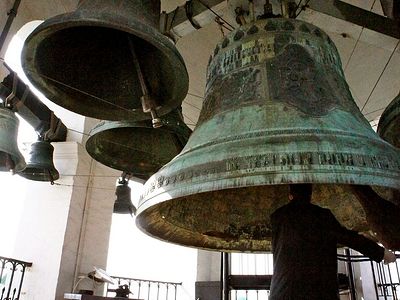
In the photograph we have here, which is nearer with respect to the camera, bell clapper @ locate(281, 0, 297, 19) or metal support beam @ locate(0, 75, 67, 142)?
bell clapper @ locate(281, 0, 297, 19)

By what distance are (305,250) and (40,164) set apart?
96.3 inches

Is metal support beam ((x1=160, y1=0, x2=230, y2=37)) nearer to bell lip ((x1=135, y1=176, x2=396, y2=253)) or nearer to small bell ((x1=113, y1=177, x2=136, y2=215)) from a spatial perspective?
bell lip ((x1=135, y1=176, x2=396, y2=253))

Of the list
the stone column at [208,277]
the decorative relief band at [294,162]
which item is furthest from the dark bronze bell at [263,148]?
the stone column at [208,277]

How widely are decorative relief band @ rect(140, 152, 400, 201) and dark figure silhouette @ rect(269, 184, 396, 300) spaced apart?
274 mm

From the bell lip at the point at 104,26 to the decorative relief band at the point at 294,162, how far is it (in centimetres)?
43

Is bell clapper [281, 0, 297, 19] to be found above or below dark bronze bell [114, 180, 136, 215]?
above

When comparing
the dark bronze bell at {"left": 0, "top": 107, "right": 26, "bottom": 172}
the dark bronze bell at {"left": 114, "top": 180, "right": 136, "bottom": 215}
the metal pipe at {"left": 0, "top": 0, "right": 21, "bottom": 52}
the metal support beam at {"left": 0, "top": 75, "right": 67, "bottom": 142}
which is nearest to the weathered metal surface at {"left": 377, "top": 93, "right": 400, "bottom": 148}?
the metal pipe at {"left": 0, "top": 0, "right": 21, "bottom": 52}

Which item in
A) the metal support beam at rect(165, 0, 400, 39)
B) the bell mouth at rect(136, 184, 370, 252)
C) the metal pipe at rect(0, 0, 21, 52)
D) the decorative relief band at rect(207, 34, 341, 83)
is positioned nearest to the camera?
the decorative relief band at rect(207, 34, 341, 83)

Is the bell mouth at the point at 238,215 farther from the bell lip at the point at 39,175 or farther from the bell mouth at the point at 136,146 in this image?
the bell lip at the point at 39,175

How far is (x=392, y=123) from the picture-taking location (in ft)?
5.08

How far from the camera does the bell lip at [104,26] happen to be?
1.13m

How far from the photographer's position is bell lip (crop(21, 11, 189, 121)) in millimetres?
1134

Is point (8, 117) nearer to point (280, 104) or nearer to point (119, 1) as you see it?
point (119, 1)

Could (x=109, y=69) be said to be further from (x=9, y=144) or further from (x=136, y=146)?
(x=9, y=144)
